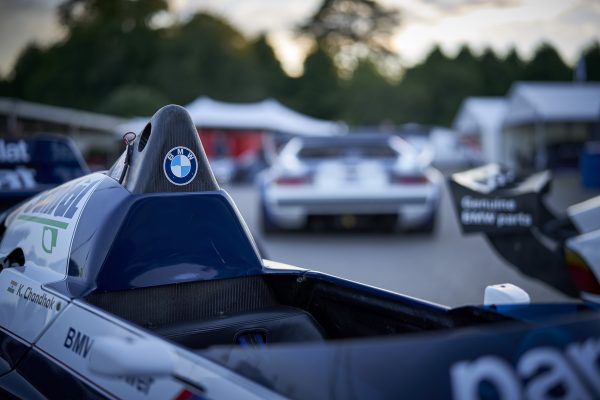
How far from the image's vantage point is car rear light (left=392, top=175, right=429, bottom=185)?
28.3ft

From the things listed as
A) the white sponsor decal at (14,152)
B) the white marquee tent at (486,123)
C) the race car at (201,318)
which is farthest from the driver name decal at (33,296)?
the white marquee tent at (486,123)

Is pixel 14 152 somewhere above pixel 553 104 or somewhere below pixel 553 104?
below

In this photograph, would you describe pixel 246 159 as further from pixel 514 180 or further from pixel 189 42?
pixel 189 42

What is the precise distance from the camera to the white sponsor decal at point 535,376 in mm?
1323

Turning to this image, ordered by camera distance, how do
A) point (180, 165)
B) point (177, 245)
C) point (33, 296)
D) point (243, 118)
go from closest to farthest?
point (33, 296), point (177, 245), point (180, 165), point (243, 118)

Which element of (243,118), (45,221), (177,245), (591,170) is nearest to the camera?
(177,245)

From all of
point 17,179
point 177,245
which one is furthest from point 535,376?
point 17,179

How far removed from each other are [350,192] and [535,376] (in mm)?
7325

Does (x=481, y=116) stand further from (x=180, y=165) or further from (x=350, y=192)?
(x=180, y=165)

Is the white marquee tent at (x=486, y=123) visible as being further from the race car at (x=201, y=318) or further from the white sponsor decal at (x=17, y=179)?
the race car at (x=201, y=318)

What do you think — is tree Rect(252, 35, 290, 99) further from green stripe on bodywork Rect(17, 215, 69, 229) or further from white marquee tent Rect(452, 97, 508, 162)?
green stripe on bodywork Rect(17, 215, 69, 229)

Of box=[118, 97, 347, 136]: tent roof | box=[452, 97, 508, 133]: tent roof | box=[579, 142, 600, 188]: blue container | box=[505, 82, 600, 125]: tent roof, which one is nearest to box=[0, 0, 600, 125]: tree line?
box=[118, 97, 347, 136]: tent roof

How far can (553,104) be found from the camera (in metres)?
29.3

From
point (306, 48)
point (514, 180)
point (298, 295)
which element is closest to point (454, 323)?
point (298, 295)
